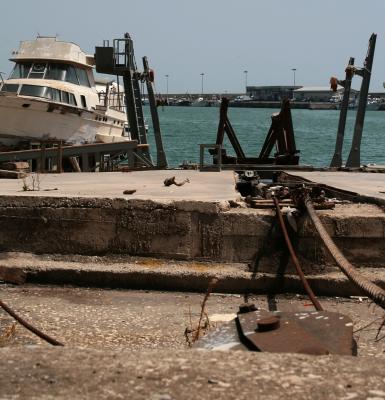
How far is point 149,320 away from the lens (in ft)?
20.9

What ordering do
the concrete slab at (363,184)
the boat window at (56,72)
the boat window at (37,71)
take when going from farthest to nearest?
the boat window at (56,72) < the boat window at (37,71) < the concrete slab at (363,184)

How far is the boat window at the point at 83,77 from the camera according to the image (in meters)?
28.8

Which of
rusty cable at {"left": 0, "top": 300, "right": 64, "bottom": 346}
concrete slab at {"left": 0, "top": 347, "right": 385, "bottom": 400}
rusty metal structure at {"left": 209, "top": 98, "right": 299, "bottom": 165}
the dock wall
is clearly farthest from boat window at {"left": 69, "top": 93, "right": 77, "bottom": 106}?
concrete slab at {"left": 0, "top": 347, "right": 385, "bottom": 400}

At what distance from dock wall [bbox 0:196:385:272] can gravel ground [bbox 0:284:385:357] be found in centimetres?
53

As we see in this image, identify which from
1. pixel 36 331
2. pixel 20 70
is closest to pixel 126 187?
pixel 36 331

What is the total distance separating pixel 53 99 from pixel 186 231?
19.3 metres

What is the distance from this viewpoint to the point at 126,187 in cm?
980

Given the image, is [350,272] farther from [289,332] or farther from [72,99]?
[72,99]

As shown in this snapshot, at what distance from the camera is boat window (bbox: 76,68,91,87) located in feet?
94.3

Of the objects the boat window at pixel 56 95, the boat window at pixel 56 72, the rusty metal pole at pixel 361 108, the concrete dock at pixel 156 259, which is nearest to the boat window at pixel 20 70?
the boat window at pixel 56 72

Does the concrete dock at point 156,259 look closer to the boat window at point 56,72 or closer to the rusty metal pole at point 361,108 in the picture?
the rusty metal pole at point 361,108

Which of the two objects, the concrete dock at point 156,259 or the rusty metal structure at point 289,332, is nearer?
the rusty metal structure at point 289,332

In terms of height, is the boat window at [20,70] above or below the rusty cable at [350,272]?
above

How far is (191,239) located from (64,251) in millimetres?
1472
